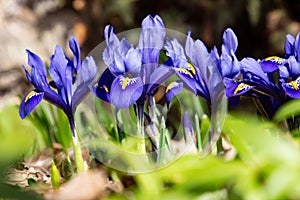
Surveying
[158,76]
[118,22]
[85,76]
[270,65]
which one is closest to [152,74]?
Answer: [158,76]

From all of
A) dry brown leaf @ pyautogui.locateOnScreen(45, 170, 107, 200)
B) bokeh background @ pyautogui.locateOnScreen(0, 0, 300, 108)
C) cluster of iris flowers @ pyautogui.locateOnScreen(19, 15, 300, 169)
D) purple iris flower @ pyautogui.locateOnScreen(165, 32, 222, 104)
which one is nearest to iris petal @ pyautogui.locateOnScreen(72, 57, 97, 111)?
cluster of iris flowers @ pyautogui.locateOnScreen(19, 15, 300, 169)

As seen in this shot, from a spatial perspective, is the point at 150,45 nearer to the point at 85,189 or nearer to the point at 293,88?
the point at 293,88

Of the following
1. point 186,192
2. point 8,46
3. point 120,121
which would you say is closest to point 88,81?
point 120,121

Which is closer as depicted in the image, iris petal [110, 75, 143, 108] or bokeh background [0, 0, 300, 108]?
iris petal [110, 75, 143, 108]

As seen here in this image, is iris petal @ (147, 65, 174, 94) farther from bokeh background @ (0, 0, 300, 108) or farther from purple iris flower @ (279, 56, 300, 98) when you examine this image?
bokeh background @ (0, 0, 300, 108)

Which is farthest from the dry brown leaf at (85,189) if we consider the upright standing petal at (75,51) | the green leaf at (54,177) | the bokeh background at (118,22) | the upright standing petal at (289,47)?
the bokeh background at (118,22)

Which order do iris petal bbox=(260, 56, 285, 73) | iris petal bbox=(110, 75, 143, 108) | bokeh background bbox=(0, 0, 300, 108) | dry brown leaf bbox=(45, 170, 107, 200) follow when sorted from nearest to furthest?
dry brown leaf bbox=(45, 170, 107, 200)
iris petal bbox=(110, 75, 143, 108)
iris petal bbox=(260, 56, 285, 73)
bokeh background bbox=(0, 0, 300, 108)

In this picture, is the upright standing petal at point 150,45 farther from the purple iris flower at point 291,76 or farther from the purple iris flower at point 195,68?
the purple iris flower at point 291,76

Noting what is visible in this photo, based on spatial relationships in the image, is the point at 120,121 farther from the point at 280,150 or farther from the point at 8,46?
the point at 8,46
